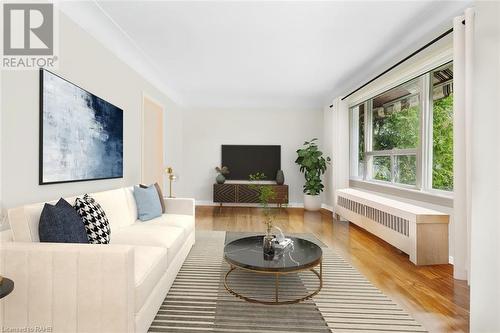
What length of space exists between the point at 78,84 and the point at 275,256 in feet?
8.16

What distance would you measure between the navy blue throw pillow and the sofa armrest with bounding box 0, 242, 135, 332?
6.7 inches

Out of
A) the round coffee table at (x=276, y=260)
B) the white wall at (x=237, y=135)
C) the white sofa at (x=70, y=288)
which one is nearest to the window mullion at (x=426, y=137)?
the round coffee table at (x=276, y=260)

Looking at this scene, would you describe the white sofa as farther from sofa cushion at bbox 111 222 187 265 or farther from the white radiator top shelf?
the white radiator top shelf

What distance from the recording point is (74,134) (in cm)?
254

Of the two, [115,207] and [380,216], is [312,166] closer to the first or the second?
[380,216]

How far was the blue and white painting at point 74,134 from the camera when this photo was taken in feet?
7.22

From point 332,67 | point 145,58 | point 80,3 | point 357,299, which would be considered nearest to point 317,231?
point 357,299

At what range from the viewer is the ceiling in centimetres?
269

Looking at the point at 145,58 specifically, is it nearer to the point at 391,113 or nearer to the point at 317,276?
the point at 317,276

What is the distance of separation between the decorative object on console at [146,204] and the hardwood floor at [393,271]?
151cm

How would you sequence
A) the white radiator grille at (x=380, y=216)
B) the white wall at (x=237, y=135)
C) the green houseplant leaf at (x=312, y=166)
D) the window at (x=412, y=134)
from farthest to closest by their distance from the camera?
1. the white wall at (x=237, y=135)
2. the green houseplant leaf at (x=312, y=166)
3. the window at (x=412, y=134)
4. the white radiator grille at (x=380, y=216)

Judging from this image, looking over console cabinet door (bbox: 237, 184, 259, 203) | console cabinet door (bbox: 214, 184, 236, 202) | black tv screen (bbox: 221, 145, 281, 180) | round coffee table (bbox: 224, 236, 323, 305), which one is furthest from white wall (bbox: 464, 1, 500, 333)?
black tv screen (bbox: 221, 145, 281, 180)

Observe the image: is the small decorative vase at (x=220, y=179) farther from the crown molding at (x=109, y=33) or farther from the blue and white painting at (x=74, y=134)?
the blue and white painting at (x=74, y=134)

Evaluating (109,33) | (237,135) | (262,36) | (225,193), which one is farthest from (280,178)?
(109,33)
